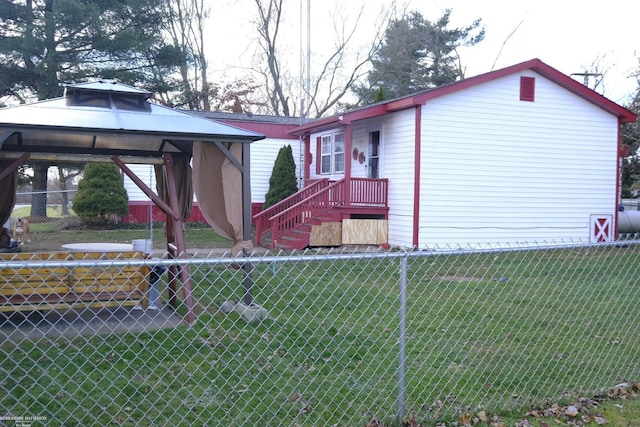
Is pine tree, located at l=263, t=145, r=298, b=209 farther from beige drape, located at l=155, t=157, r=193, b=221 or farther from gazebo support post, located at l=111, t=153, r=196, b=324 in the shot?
gazebo support post, located at l=111, t=153, r=196, b=324

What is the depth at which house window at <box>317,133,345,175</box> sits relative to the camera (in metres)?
17.3

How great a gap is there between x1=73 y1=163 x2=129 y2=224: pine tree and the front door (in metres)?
8.57

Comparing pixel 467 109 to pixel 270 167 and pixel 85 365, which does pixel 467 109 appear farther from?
pixel 85 365

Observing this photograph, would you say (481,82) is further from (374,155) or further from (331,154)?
(331,154)

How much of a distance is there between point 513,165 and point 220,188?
32.8ft

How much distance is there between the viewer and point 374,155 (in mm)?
16250

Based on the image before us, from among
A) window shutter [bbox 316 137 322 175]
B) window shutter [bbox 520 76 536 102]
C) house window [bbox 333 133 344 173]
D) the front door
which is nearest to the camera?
window shutter [bbox 520 76 536 102]

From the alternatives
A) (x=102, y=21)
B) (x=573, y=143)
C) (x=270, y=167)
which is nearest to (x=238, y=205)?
(x=573, y=143)

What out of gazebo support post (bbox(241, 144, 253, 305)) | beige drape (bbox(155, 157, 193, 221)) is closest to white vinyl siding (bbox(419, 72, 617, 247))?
beige drape (bbox(155, 157, 193, 221))

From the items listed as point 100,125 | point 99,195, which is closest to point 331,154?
point 99,195

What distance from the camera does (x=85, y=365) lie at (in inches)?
193

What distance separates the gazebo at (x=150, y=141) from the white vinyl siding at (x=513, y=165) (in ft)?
24.7

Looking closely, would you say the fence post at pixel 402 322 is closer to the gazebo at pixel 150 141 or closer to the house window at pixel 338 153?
the gazebo at pixel 150 141

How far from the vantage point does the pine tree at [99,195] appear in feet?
59.9
